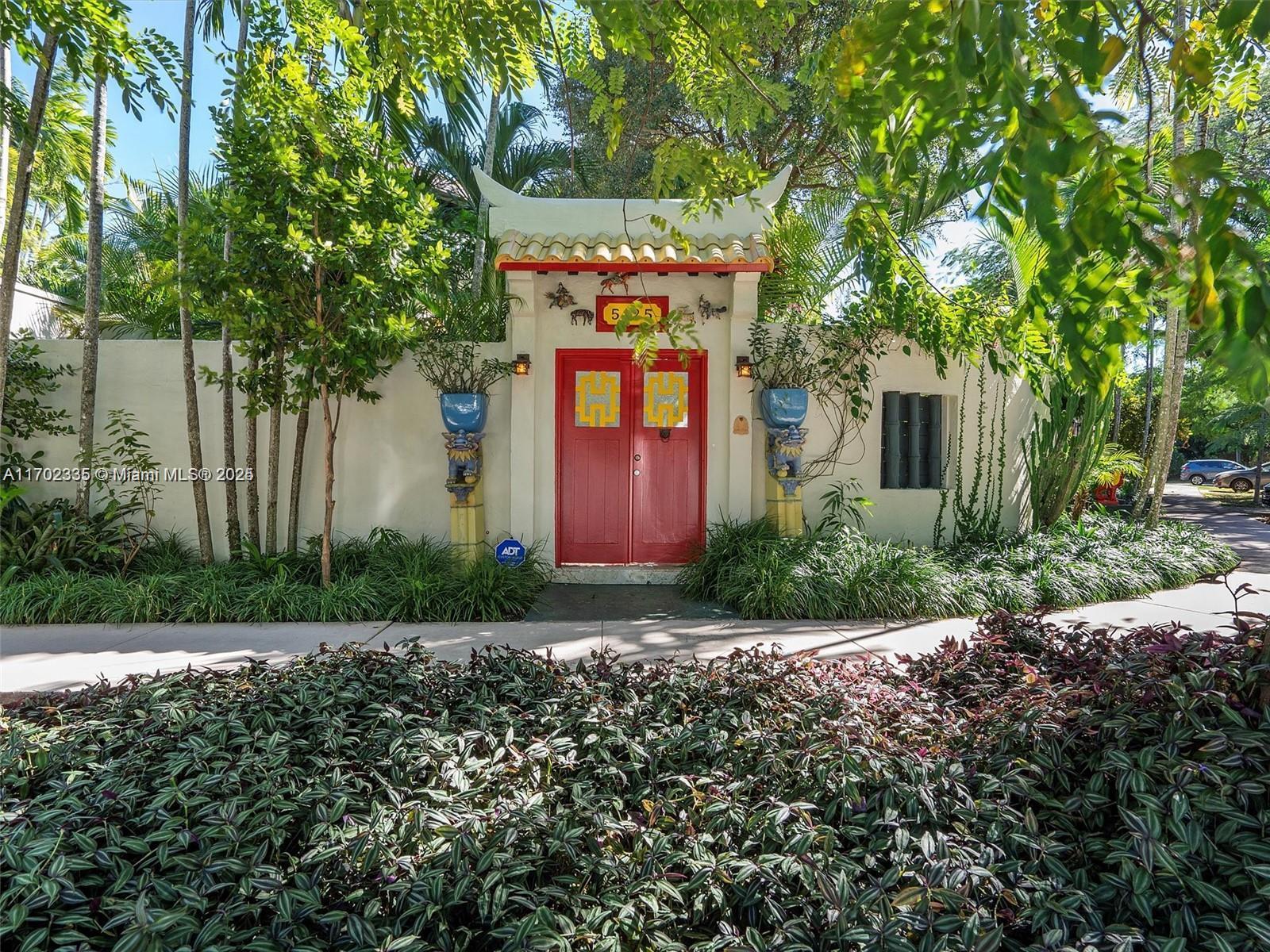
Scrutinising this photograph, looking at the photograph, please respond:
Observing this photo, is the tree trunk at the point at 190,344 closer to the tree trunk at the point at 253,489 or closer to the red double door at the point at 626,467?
the tree trunk at the point at 253,489

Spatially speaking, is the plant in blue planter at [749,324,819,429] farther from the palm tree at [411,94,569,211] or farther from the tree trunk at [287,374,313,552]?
the palm tree at [411,94,569,211]

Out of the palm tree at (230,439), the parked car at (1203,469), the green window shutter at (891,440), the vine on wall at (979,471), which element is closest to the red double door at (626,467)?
the green window shutter at (891,440)

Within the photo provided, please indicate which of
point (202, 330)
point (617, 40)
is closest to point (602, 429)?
point (617, 40)

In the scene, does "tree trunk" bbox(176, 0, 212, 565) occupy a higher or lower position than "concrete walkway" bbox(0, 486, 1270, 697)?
higher

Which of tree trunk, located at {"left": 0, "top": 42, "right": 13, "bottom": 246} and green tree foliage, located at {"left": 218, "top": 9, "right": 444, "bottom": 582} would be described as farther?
green tree foliage, located at {"left": 218, "top": 9, "right": 444, "bottom": 582}

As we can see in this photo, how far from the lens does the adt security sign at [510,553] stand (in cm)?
632

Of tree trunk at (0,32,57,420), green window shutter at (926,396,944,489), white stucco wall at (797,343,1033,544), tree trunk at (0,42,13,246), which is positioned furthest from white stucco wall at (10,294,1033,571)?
tree trunk at (0,32,57,420)

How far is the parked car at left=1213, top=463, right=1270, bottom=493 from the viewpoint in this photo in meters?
24.2

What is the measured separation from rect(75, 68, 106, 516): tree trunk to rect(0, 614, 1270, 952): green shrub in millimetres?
4442

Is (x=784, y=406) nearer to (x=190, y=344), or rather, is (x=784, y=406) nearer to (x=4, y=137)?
(x=190, y=344)

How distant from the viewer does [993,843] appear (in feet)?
6.16

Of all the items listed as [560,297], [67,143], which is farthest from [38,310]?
[560,297]

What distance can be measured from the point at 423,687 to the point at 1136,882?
7.94 feet

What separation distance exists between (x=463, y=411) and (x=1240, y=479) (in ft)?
95.1
